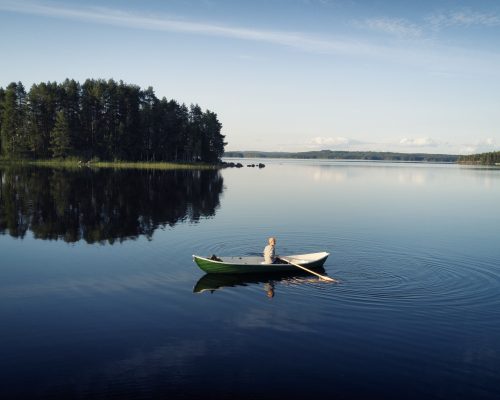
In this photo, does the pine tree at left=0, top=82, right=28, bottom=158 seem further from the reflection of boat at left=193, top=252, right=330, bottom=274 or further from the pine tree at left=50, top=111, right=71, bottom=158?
the reflection of boat at left=193, top=252, right=330, bottom=274

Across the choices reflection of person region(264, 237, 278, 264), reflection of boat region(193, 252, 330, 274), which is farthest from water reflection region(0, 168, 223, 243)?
reflection of person region(264, 237, 278, 264)

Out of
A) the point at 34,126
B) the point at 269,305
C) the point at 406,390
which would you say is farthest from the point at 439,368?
the point at 34,126

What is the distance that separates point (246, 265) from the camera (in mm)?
23516

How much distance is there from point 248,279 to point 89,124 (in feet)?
375

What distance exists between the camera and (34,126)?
120 m

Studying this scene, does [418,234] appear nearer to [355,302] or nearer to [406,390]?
[355,302]

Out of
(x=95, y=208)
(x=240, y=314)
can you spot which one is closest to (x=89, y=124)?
(x=95, y=208)

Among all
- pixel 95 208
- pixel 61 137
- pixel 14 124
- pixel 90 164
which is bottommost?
pixel 95 208

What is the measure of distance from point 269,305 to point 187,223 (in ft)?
70.2

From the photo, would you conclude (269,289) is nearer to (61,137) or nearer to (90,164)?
(61,137)

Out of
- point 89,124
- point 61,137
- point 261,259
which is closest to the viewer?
point 261,259

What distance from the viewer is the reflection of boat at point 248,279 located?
22750mm

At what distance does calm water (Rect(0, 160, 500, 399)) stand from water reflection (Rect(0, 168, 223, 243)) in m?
0.47

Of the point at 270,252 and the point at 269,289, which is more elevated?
the point at 270,252
